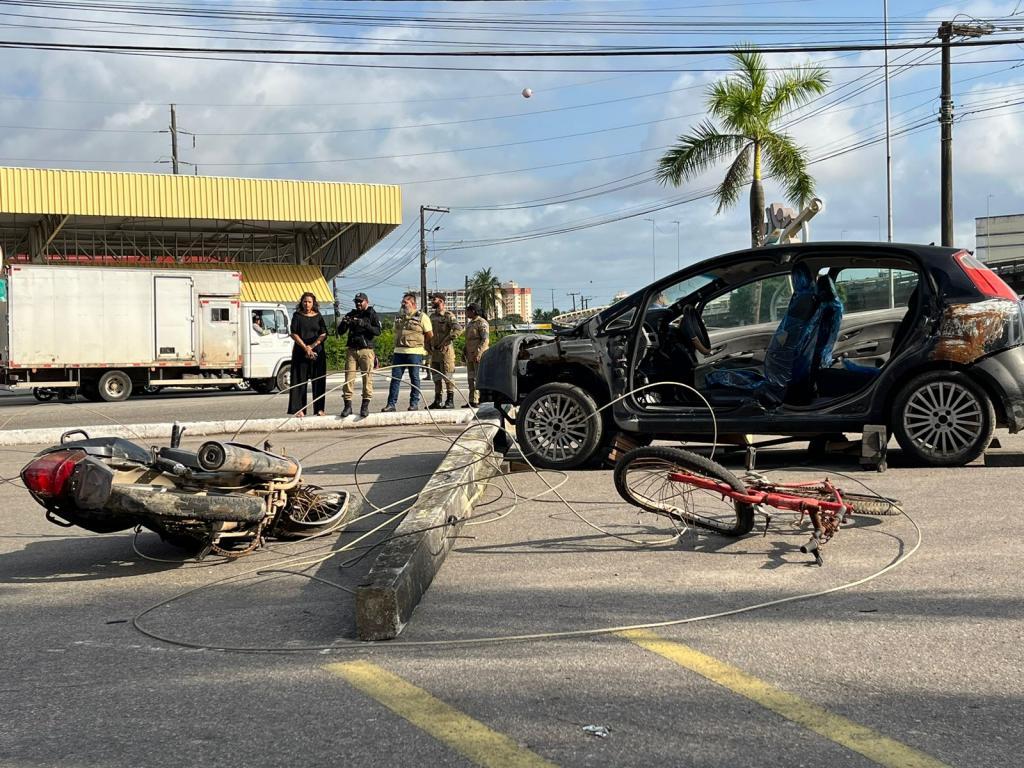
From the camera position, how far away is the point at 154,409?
1967cm

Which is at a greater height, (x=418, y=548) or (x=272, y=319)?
(x=272, y=319)

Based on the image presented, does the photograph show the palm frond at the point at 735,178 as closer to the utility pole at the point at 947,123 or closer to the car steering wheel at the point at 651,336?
the utility pole at the point at 947,123

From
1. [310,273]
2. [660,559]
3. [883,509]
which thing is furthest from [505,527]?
[310,273]

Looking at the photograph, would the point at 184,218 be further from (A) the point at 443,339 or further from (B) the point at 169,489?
(B) the point at 169,489

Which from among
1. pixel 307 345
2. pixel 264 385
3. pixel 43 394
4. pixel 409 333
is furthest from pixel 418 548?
pixel 43 394

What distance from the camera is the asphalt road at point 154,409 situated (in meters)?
16.9

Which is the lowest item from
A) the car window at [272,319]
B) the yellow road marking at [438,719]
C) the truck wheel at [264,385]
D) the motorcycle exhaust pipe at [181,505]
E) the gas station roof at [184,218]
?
the yellow road marking at [438,719]

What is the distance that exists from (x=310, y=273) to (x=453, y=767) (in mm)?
42918

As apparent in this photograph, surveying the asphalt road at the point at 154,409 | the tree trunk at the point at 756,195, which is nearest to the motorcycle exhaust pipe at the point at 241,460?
the asphalt road at the point at 154,409

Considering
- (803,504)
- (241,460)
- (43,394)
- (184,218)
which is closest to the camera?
(803,504)

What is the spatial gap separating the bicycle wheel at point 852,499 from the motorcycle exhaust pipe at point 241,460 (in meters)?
2.75

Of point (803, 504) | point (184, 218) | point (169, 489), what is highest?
point (184, 218)

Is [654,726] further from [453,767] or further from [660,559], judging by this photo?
[660,559]

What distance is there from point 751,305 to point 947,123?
20.0m
